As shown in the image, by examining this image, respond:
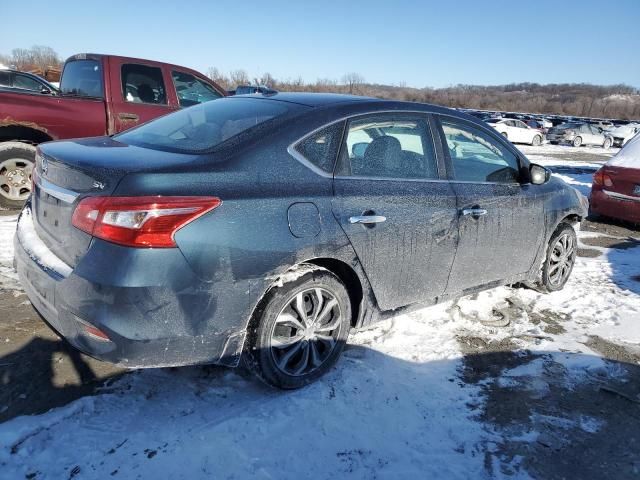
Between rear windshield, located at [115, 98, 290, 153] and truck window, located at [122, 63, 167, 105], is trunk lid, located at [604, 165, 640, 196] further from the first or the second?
truck window, located at [122, 63, 167, 105]

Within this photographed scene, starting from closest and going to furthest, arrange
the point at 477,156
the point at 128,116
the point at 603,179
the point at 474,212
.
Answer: the point at 474,212 → the point at 477,156 → the point at 128,116 → the point at 603,179

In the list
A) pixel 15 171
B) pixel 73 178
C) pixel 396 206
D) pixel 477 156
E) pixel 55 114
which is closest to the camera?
pixel 73 178

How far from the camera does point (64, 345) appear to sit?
3.15m

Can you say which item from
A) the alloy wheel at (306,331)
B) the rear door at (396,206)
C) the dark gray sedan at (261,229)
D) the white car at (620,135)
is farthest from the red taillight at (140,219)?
the white car at (620,135)

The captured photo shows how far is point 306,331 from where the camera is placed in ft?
9.32

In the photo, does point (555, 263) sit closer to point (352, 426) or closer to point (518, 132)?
point (352, 426)

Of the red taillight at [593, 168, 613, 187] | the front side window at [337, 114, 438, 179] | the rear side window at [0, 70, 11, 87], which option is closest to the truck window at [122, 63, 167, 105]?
the front side window at [337, 114, 438, 179]

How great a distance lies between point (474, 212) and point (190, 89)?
15.3 feet

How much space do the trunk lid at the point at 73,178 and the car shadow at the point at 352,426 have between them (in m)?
0.84

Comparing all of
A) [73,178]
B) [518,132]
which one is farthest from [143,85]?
[518,132]

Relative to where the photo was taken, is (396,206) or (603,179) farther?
(603,179)

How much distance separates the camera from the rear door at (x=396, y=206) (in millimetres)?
2867

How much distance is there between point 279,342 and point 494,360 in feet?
5.28

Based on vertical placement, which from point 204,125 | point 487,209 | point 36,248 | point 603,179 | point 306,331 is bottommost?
point 306,331
